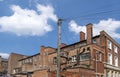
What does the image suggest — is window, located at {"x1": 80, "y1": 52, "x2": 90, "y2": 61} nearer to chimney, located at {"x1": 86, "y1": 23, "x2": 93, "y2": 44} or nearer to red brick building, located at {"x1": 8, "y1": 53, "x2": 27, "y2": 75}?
chimney, located at {"x1": 86, "y1": 23, "x2": 93, "y2": 44}

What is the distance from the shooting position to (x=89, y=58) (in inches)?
2026

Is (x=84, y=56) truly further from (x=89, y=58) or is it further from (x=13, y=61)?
(x=13, y=61)

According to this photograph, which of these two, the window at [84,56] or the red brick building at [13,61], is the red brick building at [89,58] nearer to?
the window at [84,56]

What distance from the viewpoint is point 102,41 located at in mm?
56219

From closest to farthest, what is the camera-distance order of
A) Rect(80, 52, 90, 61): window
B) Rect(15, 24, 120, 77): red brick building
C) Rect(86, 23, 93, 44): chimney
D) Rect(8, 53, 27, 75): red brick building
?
Rect(15, 24, 120, 77): red brick building
Rect(80, 52, 90, 61): window
Rect(86, 23, 93, 44): chimney
Rect(8, 53, 27, 75): red brick building

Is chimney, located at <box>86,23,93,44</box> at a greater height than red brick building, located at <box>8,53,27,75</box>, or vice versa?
chimney, located at <box>86,23,93,44</box>

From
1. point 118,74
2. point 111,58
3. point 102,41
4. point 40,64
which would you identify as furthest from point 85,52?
point 40,64

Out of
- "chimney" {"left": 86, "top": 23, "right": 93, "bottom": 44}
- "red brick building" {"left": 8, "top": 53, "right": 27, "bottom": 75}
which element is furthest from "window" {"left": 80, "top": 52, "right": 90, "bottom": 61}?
"red brick building" {"left": 8, "top": 53, "right": 27, "bottom": 75}

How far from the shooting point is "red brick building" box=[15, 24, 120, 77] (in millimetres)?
48791

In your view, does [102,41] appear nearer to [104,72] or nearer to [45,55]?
[104,72]

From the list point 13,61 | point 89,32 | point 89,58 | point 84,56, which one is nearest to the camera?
point 89,58

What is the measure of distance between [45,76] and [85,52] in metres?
10.4

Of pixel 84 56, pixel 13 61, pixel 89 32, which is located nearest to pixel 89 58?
pixel 84 56

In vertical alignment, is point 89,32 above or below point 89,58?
above
